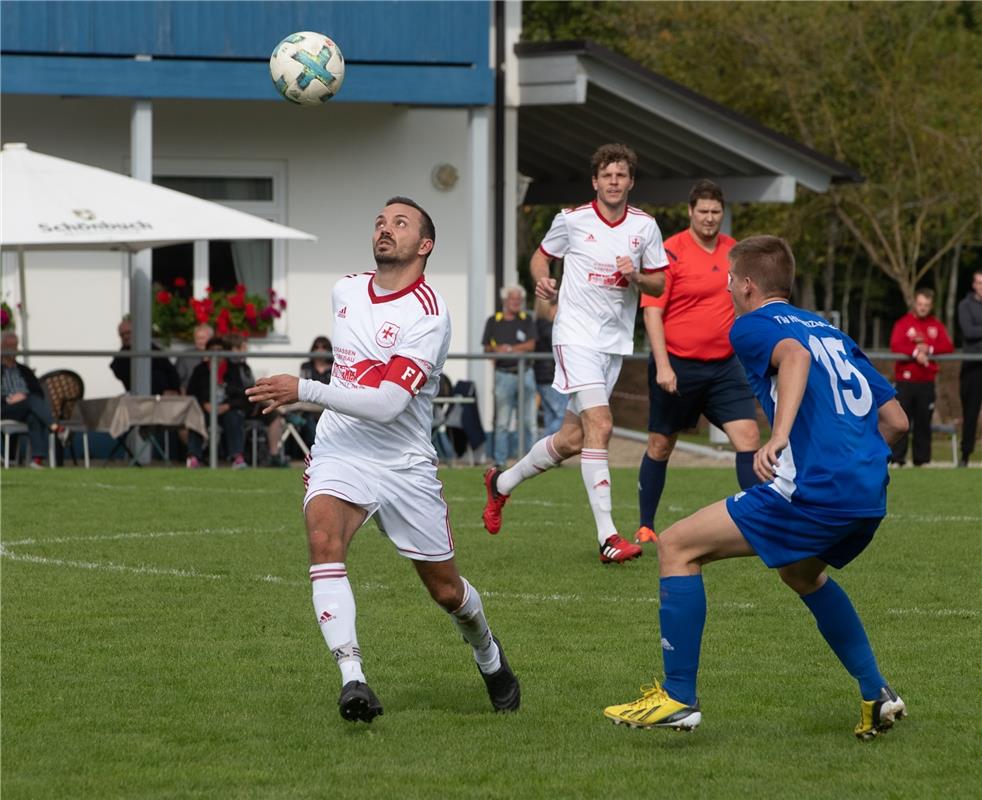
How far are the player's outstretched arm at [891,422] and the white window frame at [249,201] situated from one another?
1723 centimetres

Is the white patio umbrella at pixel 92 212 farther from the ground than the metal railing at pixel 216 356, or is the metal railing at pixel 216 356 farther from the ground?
the white patio umbrella at pixel 92 212

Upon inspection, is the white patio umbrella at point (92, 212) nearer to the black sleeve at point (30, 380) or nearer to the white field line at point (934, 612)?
the black sleeve at point (30, 380)

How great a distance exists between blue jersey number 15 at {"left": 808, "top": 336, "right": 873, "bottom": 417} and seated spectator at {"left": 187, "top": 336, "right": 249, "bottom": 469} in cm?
1294

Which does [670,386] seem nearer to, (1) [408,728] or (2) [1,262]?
(1) [408,728]

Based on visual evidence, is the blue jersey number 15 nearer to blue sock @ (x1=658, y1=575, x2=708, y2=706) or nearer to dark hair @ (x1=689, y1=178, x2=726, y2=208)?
blue sock @ (x1=658, y1=575, x2=708, y2=706)

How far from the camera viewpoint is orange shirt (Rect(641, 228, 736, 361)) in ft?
35.4

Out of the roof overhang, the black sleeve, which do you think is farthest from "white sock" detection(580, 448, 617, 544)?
the roof overhang

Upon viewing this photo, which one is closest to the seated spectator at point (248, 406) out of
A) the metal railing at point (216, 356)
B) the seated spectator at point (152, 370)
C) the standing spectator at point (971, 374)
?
the metal railing at point (216, 356)

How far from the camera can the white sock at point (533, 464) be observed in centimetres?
1082

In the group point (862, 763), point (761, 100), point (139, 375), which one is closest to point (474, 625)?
point (862, 763)

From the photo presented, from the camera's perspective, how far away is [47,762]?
5.75 metres

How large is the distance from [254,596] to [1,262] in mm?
12823

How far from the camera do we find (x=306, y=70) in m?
10.0

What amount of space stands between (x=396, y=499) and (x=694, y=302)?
478 cm
